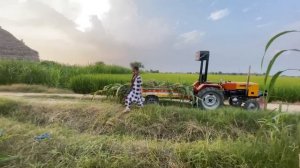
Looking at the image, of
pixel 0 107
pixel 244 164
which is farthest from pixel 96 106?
pixel 244 164

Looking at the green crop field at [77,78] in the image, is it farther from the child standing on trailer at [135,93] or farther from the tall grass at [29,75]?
the child standing on trailer at [135,93]

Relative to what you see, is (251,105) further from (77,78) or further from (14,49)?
(14,49)

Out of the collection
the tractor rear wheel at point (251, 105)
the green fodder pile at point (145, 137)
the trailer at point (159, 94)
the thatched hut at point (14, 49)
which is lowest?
the green fodder pile at point (145, 137)

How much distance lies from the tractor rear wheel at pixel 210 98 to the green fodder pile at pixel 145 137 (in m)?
0.89

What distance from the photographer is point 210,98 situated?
32.4 feet

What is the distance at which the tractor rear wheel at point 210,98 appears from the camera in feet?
32.2

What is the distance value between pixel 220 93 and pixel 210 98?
0.25 m

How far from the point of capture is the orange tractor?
32.3 ft

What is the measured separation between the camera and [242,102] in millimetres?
10539

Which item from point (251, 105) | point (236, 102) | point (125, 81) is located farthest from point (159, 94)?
point (125, 81)

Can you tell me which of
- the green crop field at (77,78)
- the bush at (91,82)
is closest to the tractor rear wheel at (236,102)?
the green crop field at (77,78)

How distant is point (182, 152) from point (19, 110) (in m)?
5.08

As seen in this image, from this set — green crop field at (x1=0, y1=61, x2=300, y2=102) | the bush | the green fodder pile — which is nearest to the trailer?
the green fodder pile

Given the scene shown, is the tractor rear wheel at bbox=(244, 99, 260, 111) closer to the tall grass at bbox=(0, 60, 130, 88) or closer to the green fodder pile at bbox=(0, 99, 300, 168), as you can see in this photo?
the green fodder pile at bbox=(0, 99, 300, 168)
